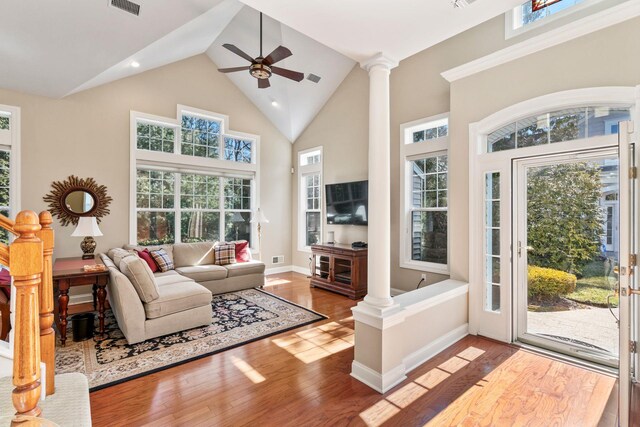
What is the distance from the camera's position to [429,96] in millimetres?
4527

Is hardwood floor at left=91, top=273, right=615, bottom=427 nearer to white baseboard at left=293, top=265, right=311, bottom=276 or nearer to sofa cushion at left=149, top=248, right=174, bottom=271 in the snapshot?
sofa cushion at left=149, top=248, right=174, bottom=271

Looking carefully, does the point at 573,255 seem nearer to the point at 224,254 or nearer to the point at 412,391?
the point at 412,391

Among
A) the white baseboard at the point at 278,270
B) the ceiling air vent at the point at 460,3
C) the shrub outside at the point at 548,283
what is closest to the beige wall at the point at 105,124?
the white baseboard at the point at 278,270

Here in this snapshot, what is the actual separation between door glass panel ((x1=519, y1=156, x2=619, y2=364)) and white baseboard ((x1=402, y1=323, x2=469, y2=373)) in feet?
2.38

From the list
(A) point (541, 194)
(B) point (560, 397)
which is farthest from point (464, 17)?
(B) point (560, 397)

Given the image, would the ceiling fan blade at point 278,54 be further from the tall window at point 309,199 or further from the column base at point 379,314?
the column base at point 379,314

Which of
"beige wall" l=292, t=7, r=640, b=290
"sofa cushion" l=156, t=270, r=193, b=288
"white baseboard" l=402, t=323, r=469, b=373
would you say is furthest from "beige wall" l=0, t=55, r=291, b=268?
"white baseboard" l=402, t=323, r=469, b=373

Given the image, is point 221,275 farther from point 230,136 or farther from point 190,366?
point 230,136

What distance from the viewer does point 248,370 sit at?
2713 millimetres

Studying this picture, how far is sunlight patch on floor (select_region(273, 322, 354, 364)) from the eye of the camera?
301 cm

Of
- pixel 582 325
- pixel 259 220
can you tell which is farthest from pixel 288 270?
pixel 582 325

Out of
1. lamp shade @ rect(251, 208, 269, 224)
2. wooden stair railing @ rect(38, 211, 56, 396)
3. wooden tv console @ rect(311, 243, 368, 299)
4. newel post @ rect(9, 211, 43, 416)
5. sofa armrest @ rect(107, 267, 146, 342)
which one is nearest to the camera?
newel post @ rect(9, 211, 43, 416)

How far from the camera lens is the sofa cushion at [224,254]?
545 cm

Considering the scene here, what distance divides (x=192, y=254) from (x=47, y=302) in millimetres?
→ 3899
